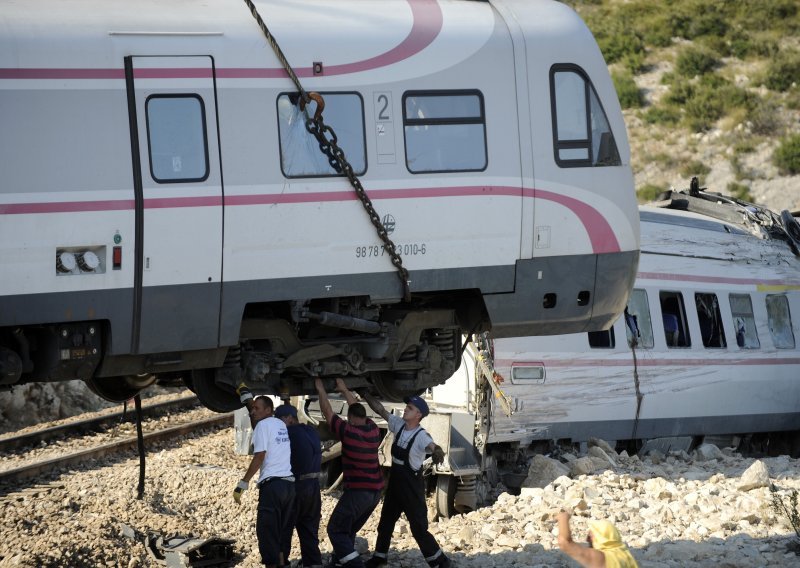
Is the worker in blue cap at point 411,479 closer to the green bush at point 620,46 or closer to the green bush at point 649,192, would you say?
the green bush at point 649,192

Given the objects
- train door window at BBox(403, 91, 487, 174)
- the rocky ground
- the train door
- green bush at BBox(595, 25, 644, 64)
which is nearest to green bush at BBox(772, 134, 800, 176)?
green bush at BBox(595, 25, 644, 64)

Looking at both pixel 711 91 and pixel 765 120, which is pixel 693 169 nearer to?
pixel 765 120

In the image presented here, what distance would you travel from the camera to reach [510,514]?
14.9 meters

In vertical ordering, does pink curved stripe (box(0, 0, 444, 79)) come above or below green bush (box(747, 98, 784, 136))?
below

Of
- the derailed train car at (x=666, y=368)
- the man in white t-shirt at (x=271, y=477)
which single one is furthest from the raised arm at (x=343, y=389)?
the derailed train car at (x=666, y=368)

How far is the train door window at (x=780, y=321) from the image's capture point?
20266mm

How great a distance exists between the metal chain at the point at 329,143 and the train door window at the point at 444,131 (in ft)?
1.70

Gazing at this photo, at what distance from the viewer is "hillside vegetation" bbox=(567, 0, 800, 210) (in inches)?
1479

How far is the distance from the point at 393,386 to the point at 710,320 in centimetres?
906

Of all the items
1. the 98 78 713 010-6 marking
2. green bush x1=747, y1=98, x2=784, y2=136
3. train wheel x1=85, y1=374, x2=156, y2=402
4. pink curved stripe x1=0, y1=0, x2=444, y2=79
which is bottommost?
Result: train wheel x1=85, y1=374, x2=156, y2=402

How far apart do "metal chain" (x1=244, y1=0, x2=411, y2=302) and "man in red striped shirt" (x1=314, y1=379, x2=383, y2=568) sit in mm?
2638

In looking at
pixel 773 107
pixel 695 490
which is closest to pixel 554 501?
pixel 695 490

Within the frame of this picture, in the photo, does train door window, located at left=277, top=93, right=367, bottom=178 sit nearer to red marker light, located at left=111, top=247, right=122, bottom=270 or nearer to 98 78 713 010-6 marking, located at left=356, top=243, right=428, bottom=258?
98 78 713 010-6 marking, located at left=356, top=243, right=428, bottom=258

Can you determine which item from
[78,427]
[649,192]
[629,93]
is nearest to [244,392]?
[78,427]
